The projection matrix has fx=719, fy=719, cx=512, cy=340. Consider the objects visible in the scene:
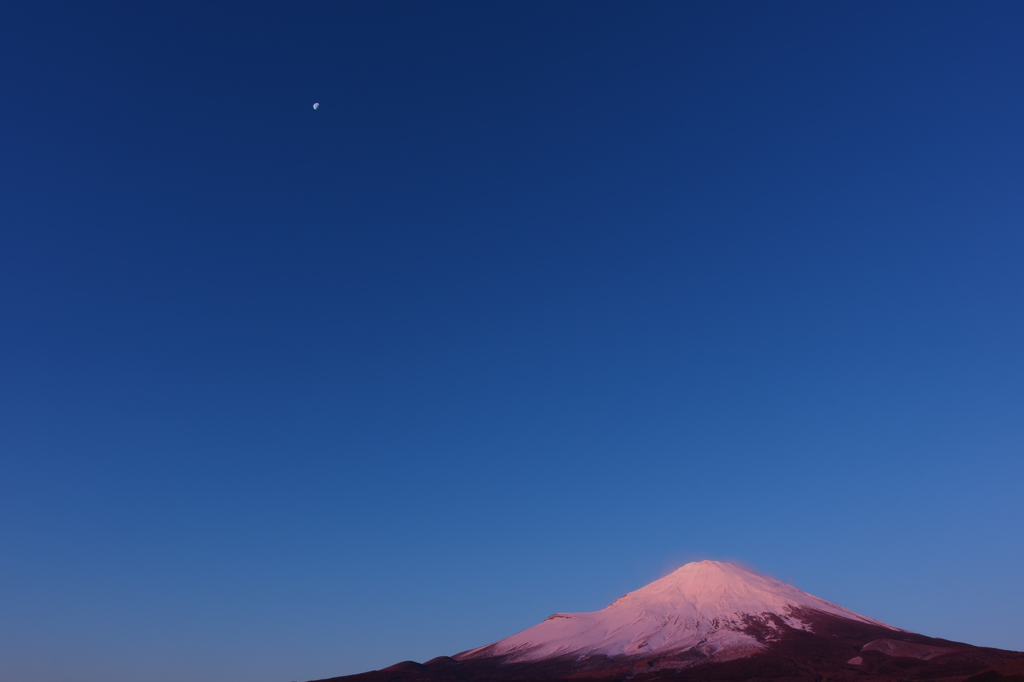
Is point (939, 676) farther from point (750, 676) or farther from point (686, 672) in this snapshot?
point (686, 672)

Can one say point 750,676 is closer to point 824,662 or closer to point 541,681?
point 824,662

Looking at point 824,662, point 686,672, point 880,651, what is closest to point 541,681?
point 686,672

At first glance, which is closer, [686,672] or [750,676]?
[750,676]

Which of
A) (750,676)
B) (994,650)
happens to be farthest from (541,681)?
(994,650)

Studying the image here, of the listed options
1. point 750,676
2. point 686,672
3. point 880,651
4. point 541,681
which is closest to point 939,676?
point 880,651

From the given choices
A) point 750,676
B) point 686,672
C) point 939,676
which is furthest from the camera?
point 686,672

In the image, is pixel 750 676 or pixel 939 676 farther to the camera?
pixel 750 676

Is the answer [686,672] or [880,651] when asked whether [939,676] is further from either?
[686,672]

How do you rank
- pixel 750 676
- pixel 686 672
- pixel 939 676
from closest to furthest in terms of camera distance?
pixel 939 676, pixel 750 676, pixel 686 672
